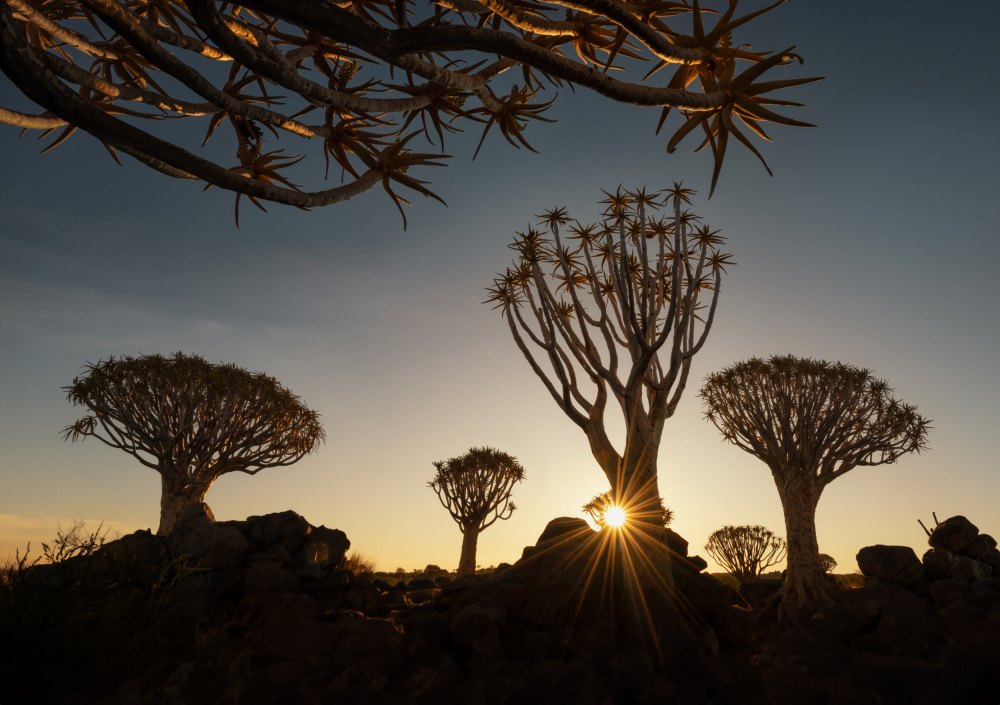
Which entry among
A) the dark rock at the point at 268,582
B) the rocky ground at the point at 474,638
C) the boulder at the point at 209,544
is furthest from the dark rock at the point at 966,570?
the boulder at the point at 209,544

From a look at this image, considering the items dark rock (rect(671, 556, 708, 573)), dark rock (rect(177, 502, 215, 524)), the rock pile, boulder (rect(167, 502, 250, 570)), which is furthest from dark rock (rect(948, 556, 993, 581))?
dark rock (rect(177, 502, 215, 524))

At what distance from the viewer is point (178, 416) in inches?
579

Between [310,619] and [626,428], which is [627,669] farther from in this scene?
[310,619]

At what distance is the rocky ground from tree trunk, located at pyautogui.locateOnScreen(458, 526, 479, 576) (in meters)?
11.6

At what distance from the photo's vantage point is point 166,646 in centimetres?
653

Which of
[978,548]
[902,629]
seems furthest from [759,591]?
[902,629]

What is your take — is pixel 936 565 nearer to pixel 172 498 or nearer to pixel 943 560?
pixel 943 560

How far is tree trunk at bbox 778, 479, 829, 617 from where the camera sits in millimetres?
11586

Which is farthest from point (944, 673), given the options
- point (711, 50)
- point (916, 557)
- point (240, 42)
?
point (240, 42)

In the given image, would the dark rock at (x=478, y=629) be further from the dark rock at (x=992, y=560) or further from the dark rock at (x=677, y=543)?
the dark rock at (x=992, y=560)

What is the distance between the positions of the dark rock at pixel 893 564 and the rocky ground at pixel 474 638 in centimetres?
156

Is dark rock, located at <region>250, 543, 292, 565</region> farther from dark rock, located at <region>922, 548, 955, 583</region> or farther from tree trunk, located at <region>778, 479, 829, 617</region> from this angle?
dark rock, located at <region>922, 548, 955, 583</region>

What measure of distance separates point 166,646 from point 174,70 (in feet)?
21.0

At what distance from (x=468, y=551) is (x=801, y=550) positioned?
12335 mm
